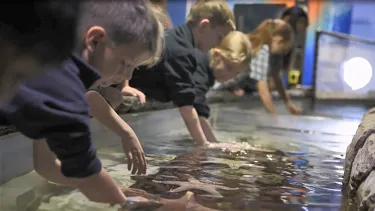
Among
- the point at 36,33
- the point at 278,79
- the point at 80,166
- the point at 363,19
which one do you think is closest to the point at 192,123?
the point at 80,166

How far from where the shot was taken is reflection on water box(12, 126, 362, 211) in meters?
0.81

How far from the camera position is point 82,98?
1.86ft

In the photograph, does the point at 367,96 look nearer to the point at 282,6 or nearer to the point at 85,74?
the point at 282,6

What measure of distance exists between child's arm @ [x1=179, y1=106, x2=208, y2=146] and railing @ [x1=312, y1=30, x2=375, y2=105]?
247cm

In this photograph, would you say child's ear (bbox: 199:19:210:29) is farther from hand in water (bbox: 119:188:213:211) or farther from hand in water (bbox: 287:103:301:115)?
hand in water (bbox: 287:103:301:115)

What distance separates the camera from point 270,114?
8.36ft

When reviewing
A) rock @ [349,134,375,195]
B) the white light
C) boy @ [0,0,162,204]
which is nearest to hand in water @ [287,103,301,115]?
the white light

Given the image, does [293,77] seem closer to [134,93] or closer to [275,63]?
[275,63]

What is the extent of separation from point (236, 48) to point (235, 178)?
0.68m

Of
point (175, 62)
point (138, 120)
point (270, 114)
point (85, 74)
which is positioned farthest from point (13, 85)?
point (270, 114)

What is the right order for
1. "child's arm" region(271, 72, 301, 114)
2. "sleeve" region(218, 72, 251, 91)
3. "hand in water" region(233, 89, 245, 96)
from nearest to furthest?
"sleeve" region(218, 72, 251, 91), "hand in water" region(233, 89, 245, 96), "child's arm" region(271, 72, 301, 114)

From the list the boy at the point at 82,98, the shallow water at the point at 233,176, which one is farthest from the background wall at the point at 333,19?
the boy at the point at 82,98

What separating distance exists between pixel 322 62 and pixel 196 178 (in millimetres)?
3111

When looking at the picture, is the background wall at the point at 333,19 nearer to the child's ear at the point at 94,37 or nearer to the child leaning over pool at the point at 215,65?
the child leaning over pool at the point at 215,65
